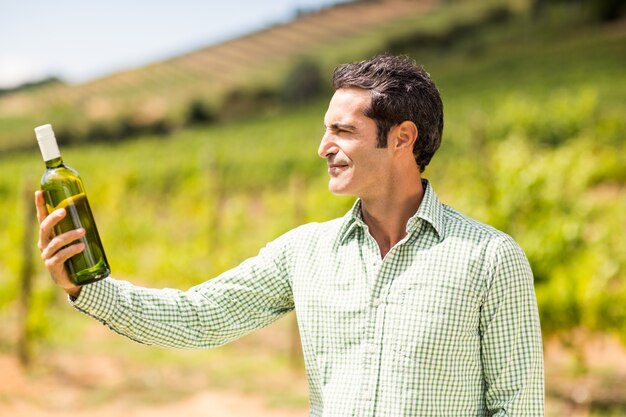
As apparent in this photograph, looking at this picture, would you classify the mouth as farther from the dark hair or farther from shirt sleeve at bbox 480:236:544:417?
shirt sleeve at bbox 480:236:544:417

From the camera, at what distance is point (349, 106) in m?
1.68

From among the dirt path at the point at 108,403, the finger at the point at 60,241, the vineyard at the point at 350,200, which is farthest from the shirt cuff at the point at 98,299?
the dirt path at the point at 108,403

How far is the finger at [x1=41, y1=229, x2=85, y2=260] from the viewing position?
5.09 feet

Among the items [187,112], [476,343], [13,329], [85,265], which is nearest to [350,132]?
[476,343]

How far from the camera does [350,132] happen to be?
1.68 m

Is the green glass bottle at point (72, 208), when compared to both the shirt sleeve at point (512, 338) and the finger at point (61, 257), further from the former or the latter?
the shirt sleeve at point (512, 338)

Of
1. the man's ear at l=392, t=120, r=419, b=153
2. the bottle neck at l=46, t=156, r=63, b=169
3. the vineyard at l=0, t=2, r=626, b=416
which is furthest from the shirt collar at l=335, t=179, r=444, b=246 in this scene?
the vineyard at l=0, t=2, r=626, b=416

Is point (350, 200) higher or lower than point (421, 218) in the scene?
lower

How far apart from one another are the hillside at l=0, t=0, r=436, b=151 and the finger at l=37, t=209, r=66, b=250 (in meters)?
43.6

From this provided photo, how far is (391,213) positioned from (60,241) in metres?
0.71

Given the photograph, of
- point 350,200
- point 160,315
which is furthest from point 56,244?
point 350,200

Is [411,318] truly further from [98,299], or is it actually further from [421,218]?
[98,299]

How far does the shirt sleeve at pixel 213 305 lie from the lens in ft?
5.74

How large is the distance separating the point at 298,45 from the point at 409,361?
176ft
